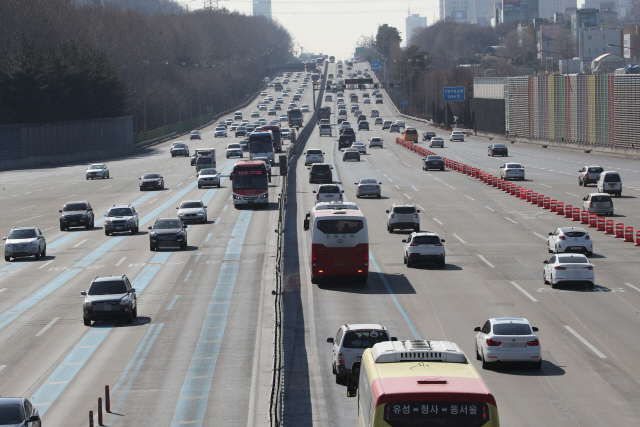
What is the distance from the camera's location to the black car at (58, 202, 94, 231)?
5272 centimetres

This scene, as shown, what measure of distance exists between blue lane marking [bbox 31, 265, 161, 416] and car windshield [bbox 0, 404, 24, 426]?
4.17 metres

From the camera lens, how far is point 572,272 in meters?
33.4

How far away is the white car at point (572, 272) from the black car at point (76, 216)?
29190mm

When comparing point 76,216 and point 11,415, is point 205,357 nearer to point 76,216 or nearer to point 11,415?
point 11,415

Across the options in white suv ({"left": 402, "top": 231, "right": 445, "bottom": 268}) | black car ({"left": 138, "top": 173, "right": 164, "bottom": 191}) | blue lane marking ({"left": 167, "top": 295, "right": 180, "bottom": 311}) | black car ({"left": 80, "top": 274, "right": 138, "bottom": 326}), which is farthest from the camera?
black car ({"left": 138, "top": 173, "right": 164, "bottom": 191})

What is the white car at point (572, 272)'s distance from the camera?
33312mm

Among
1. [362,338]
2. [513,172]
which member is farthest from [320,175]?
[362,338]

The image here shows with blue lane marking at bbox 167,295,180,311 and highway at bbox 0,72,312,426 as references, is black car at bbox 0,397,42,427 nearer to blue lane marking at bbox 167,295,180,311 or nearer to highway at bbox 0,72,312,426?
highway at bbox 0,72,312,426

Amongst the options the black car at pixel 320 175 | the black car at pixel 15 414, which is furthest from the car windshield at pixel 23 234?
the black car at pixel 320 175

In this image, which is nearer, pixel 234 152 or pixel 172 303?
pixel 172 303

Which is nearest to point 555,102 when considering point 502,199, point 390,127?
point 390,127

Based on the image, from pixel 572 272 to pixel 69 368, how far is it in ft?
61.0

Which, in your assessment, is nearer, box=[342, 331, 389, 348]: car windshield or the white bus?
box=[342, 331, 389, 348]: car windshield

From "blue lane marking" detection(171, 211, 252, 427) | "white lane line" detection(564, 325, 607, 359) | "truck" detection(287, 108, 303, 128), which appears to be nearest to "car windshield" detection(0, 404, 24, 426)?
"blue lane marking" detection(171, 211, 252, 427)
